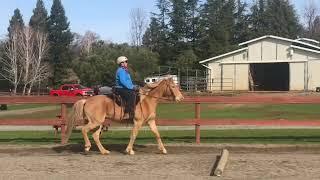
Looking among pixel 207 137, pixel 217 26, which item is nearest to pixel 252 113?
pixel 207 137

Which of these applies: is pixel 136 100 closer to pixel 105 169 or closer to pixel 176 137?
pixel 105 169

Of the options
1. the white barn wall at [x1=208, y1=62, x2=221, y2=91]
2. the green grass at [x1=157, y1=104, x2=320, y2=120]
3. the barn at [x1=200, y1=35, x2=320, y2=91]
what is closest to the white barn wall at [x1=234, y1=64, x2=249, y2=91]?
the barn at [x1=200, y1=35, x2=320, y2=91]

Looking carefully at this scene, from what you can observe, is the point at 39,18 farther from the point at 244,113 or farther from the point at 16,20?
the point at 244,113

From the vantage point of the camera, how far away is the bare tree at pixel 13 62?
85.9 m

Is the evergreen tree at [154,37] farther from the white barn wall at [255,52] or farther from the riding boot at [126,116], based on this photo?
the riding boot at [126,116]

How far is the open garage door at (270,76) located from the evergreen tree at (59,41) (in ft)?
130

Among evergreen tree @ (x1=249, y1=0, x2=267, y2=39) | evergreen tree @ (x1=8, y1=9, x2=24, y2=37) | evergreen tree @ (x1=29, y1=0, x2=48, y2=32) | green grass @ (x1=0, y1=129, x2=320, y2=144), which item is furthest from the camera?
evergreen tree @ (x1=8, y1=9, x2=24, y2=37)

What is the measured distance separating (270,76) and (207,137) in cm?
5517

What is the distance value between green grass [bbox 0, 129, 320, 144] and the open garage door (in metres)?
49.4

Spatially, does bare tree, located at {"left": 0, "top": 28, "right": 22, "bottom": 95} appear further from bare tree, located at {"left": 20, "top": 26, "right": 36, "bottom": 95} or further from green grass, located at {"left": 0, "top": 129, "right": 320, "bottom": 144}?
green grass, located at {"left": 0, "top": 129, "right": 320, "bottom": 144}

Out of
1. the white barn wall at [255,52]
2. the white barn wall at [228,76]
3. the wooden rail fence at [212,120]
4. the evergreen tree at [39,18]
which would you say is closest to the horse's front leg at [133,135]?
the wooden rail fence at [212,120]

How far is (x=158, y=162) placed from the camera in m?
12.2

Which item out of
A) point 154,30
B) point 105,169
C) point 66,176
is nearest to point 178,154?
point 105,169

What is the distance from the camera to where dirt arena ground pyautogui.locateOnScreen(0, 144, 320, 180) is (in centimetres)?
1048
